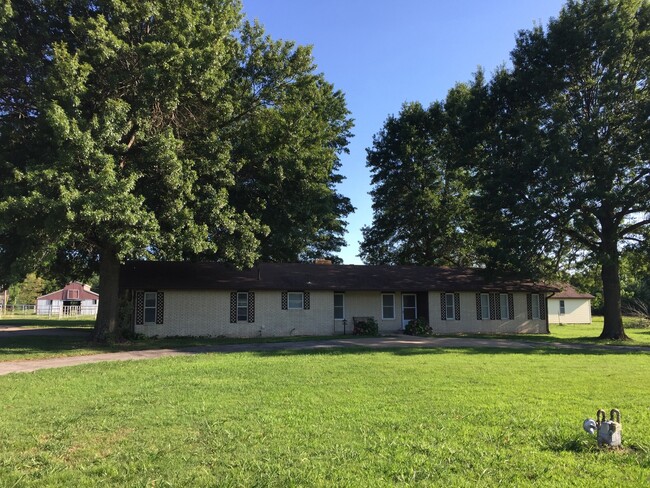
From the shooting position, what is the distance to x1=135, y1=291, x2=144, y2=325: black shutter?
84.1 feet

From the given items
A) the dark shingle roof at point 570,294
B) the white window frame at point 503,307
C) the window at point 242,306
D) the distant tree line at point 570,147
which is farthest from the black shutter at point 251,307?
the dark shingle roof at point 570,294

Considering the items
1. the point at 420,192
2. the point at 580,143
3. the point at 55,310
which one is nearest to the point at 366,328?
the point at 580,143

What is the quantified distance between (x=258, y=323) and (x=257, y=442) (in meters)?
21.1

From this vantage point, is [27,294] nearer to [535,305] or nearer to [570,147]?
[535,305]

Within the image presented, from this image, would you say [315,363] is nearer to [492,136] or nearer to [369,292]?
[369,292]

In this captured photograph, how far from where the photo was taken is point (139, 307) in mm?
25719

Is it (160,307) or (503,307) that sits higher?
(160,307)

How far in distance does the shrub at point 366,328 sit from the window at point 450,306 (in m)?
5.23

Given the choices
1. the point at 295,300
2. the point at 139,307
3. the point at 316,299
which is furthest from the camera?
the point at 316,299

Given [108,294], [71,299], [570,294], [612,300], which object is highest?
[71,299]

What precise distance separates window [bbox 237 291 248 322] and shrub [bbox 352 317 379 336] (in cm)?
596

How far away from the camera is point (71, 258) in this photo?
26.8 m

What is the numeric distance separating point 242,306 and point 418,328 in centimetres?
971

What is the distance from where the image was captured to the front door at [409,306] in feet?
97.9
